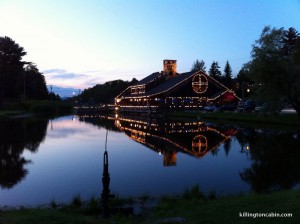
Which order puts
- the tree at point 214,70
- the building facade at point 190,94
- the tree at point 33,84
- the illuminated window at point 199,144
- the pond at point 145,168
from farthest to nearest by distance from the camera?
the tree at point 214,70 < the tree at point 33,84 < the building facade at point 190,94 < the illuminated window at point 199,144 < the pond at point 145,168

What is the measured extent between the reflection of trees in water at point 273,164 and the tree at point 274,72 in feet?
31.0

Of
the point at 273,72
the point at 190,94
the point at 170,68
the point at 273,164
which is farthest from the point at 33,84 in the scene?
the point at 273,164

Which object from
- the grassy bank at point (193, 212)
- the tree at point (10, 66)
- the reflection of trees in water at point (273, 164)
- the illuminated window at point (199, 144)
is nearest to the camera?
the grassy bank at point (193, 212)

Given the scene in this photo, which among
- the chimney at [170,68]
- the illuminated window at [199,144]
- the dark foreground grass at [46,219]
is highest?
the chimney at [170,68]

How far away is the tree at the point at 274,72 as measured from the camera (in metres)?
34.0

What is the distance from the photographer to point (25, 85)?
3794 inches

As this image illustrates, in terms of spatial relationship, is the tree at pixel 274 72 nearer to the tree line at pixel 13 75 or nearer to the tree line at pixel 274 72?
the tree line at pixel 274 72

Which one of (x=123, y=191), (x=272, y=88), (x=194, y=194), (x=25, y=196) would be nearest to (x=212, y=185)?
(x=194, y=194)

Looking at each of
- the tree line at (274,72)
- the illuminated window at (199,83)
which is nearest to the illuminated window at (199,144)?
the tree line at (274,72)

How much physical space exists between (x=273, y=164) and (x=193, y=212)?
31.3ft

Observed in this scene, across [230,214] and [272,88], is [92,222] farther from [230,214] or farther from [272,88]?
[272,88]

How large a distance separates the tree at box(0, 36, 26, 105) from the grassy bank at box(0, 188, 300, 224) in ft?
279

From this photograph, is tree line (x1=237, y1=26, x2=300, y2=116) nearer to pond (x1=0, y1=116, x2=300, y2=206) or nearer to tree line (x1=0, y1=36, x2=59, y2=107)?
pond (x1=0, y1=116, x2=300, y2=206)

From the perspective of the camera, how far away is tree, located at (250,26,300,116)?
34031 mm
